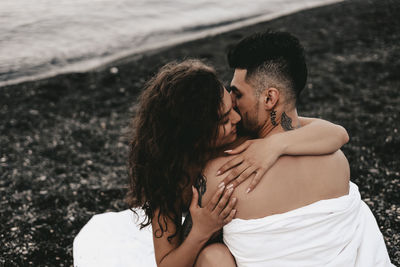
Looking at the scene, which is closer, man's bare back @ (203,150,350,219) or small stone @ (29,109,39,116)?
man's bare back @ (203,150,350,219)

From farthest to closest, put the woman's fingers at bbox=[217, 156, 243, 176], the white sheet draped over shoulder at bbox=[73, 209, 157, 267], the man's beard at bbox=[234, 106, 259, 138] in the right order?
1. the white sheet draped over shoulder at bbox=[73, 209, 157, 267]
2. the man's beard at bbox=[234, 106, 259, 138]
3. the woman's fingers at bbox=[217, 156, 243, 176]

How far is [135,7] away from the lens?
45.4 ft

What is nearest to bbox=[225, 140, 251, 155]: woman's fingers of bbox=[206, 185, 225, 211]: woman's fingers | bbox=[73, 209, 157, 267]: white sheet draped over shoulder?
bbox=[206, 185, 225, 211]: woman's fingers

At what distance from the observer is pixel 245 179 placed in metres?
2.36

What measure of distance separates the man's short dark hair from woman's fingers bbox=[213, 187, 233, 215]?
2.88 feet

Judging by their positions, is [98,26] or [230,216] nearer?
[230,216]

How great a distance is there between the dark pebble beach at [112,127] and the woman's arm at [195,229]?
1836mm

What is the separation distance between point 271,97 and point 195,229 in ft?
3.39

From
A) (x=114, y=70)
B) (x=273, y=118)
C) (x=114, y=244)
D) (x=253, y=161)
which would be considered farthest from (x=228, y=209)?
(x=114, y=70)

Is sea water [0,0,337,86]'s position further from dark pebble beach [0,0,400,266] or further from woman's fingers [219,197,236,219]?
woman's fingers [219,197,236,219]

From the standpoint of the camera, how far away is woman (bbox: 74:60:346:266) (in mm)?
2342

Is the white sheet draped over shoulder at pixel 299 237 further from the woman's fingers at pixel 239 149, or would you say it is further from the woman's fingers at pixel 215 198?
the woman's fingers at pixel 239 149

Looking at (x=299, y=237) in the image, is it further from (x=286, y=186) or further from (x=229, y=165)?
(x=229, y=165)

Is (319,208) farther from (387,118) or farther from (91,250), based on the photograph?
(387,118)
